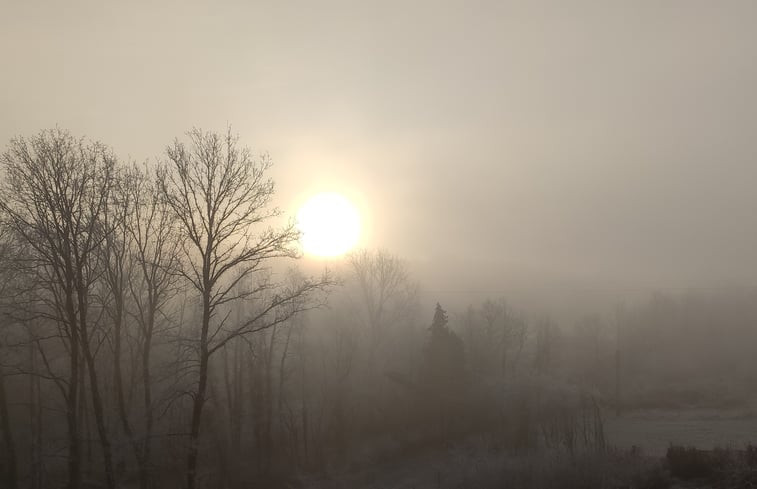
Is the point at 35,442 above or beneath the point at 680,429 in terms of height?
above

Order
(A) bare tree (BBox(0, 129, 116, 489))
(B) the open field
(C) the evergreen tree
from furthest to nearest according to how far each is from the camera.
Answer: (C) the evergreen tree
(B) the open field
(A) bare tree (BBox(0, 129, 116, 489))

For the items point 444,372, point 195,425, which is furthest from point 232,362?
point 195,425

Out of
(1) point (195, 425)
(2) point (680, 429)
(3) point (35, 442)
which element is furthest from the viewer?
(2) point (680, 429)

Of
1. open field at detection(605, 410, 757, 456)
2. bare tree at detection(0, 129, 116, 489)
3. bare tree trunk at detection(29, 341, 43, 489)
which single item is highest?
bare tree at detection(0, 129, 116, 489)

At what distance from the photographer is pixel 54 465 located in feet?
101

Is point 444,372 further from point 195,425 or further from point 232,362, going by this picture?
point 195,425

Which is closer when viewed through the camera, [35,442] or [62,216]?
[62,216]

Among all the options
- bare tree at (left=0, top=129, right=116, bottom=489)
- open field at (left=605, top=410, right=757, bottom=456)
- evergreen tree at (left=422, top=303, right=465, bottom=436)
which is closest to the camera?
bare tree at (left=0, top=129, right=116, bottom=489)

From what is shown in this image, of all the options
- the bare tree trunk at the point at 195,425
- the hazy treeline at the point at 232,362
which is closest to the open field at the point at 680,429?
the hazy treeline at the point at 232,362

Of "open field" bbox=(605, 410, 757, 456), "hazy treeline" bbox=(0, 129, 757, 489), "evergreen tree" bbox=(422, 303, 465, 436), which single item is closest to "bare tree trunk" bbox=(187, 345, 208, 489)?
"hazy treeline" bbox=(0, 129, 757, 489)

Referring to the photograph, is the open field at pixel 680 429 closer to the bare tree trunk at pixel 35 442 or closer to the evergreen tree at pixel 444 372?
the evergreen tree at pixel 444 372

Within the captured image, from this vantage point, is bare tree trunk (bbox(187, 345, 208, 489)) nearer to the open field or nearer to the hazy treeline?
the hazy treeline

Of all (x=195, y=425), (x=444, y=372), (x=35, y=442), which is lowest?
(x=35, y=442)

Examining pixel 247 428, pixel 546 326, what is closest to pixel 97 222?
pixel 247 428
